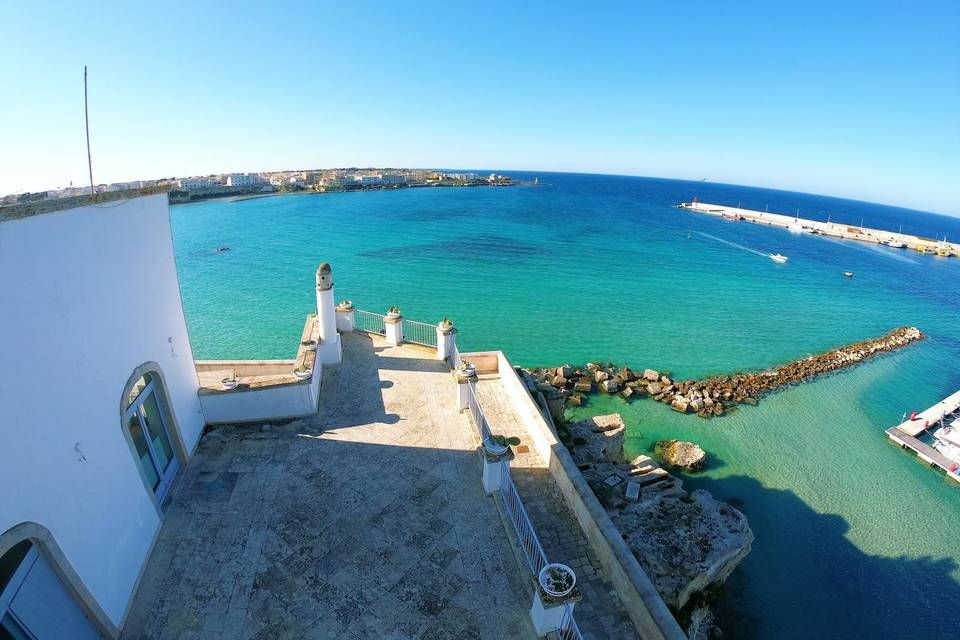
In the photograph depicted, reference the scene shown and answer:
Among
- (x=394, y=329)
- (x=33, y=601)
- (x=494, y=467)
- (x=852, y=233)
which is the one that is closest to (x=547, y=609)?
(x=494, y=467)

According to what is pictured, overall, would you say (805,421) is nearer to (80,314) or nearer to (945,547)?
(945,547)

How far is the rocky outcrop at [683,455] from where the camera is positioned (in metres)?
17.6

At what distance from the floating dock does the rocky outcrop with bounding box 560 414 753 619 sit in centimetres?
1458

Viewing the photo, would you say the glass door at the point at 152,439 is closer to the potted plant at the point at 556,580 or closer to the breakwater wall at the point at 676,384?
the potted plant at the point at 556,580

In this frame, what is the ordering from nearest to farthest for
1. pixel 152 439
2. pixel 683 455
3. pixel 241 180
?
pixel 152 439
pixel 683 455
pixel 241 180

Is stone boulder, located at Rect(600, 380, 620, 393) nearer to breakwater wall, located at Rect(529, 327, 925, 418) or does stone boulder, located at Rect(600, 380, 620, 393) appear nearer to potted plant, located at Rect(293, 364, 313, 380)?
breakwater wall, located at Rect(529, 327, 925, 418)

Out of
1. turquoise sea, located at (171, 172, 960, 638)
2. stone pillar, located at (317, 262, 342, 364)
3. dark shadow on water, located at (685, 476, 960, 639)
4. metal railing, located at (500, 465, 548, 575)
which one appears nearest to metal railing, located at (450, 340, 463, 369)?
stone pillar, located at (317, 262, 342, 364)

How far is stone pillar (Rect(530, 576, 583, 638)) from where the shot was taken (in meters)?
6.11

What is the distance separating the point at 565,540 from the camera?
8.51 m

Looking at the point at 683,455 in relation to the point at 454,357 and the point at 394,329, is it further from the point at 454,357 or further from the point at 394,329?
the point at 394,329

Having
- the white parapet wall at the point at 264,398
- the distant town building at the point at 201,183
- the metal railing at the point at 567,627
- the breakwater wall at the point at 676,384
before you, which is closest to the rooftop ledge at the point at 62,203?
the white parapet wall at the point at 264,398

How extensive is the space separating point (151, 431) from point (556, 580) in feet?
26.9

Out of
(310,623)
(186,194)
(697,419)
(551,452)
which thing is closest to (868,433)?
(697,419)

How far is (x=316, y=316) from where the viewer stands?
48.6 ft
